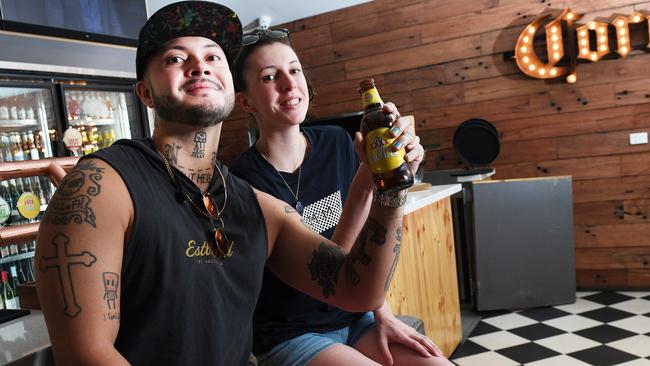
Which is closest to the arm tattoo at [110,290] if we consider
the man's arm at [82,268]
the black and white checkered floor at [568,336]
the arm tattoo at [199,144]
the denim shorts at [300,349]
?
the man's arm at [82,268]

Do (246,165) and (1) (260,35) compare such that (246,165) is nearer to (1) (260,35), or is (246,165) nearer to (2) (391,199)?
(1) (260,35)

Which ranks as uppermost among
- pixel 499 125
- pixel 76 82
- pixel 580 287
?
pixel 76 82

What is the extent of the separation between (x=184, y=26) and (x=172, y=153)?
272mm

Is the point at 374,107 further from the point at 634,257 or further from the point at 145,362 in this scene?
the point at 634,257

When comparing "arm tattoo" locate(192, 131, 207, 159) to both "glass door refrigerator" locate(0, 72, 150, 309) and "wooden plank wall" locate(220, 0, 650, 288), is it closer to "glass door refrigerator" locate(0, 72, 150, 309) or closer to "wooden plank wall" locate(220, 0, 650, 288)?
"glass door refrigerator" locate(0, 72, 150, 309)

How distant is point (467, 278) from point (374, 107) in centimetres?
344

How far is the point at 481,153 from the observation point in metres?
4.53

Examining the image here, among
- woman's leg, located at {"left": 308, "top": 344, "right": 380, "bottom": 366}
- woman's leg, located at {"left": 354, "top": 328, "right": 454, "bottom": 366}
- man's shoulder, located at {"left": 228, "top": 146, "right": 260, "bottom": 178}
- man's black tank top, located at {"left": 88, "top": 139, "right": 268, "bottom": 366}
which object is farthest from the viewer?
man's shoulder, located at {"left": 228, "top": 146, "right": 260, "bottom": 178}

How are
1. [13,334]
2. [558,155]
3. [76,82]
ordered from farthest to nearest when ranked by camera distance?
[558,155] < [76,82] < [13,334]

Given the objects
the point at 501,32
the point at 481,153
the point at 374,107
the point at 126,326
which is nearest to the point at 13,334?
the point at 126,326

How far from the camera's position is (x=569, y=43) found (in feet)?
13.9

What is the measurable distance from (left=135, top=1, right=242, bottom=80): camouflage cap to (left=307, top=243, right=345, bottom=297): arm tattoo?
0.53 meters

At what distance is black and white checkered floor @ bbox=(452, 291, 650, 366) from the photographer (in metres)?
3.03

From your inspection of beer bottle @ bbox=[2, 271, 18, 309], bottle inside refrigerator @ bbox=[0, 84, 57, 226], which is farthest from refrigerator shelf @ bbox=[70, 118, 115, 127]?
Answer: beer bottle @ bbox=[2, 271, 18, 309]
